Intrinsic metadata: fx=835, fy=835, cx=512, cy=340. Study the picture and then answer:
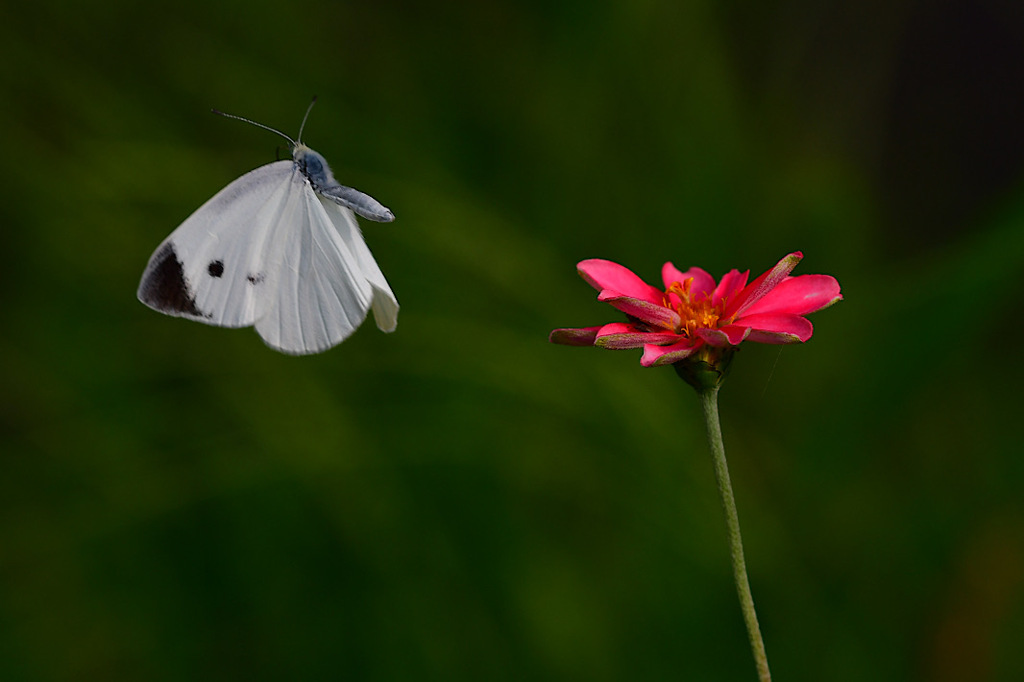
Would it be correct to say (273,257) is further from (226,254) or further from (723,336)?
(723,336)

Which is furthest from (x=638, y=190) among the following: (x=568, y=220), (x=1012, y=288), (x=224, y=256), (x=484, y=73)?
(x=224, y=256)

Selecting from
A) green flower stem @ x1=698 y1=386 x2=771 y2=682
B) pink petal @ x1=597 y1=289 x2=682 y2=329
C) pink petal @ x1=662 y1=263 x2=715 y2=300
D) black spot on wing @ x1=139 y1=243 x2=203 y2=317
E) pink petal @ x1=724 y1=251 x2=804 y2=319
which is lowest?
green flower stem @ x1=698 y1=386 x2=771 y2=682

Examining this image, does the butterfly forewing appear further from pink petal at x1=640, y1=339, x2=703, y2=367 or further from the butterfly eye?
pink petal at x1=640, y1=339, x2=703, y2=367

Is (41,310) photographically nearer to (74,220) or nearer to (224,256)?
(74,220)

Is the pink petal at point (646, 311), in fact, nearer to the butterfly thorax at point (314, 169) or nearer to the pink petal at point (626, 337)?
the pink petal at point (626, 337)

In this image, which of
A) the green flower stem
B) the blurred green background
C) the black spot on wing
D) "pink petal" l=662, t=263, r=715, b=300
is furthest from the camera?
the blurred green background

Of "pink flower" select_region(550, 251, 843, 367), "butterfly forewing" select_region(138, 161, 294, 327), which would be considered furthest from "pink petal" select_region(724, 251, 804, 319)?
"butterfly forewing" select_region(138, 161, 294, 327)
